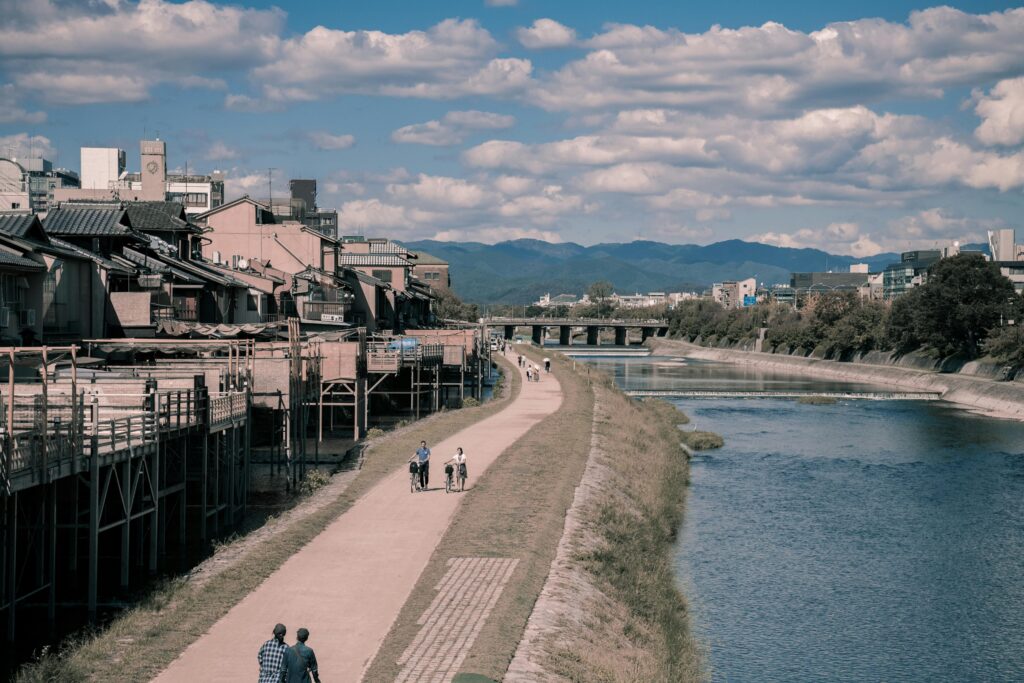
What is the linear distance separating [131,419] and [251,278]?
39735 millimetres

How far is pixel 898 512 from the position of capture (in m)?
44.7

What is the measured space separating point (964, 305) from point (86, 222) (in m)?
84.6

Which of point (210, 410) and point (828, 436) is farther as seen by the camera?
point (828, 436)

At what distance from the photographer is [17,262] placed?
121 feet

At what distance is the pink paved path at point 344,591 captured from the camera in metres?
19.2

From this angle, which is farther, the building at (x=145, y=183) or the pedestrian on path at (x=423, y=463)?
the building at (x=145, y=183)

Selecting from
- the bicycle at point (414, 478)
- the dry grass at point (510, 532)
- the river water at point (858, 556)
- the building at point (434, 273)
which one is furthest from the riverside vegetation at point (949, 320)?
the bicycle at point (414, 478)

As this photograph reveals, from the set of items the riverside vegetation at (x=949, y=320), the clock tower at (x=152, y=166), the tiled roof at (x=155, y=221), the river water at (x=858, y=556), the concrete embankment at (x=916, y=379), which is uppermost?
the clock tower at (x=152, y=166)

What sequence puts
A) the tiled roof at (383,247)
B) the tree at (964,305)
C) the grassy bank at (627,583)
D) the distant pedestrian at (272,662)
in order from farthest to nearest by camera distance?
the tiled roof at (383,247) → the tree at (964,305) → the grassy bank at (627,583) → the distant pedestrian at (272,662)

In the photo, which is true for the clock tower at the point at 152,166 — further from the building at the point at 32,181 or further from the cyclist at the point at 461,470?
the cyclist at the point at 461,470

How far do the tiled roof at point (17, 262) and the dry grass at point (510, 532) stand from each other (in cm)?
1696

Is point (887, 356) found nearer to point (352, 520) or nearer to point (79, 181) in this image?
point (352, 520)

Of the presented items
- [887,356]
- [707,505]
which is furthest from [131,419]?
[887,356]

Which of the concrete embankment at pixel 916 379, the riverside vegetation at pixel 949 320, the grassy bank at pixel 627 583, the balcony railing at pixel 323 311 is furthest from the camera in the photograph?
the riverside vegetation at pixel 949 320
